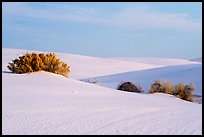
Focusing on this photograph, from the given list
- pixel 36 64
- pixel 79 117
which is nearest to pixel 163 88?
pixel 36 64

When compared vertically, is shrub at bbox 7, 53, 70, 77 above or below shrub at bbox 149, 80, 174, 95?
above

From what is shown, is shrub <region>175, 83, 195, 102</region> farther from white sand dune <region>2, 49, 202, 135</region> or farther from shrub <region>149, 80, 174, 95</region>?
white sand dune <region>2, 49, 202, 135</region>

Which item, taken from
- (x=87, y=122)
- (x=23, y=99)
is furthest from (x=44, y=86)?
(x=87, y=122)

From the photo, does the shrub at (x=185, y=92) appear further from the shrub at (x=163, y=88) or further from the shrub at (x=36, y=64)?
the shrub at (x=36, y=64)

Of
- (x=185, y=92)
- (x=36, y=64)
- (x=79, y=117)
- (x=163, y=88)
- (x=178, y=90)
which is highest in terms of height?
(x=36, y=64)

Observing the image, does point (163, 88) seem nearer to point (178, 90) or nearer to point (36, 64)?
point (178, 90)

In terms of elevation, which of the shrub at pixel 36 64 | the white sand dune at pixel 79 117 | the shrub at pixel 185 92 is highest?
the shrub at pixel 36 64

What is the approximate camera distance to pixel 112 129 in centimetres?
771

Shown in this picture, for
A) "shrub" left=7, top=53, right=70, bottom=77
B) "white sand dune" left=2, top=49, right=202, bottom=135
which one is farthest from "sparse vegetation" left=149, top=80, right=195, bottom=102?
"white sand dune" left=2, top=49, right=202, bottom=135

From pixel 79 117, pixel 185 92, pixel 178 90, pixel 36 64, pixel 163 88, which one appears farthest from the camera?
pixel 163 88

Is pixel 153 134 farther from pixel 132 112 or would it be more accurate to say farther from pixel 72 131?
pixel 132 112

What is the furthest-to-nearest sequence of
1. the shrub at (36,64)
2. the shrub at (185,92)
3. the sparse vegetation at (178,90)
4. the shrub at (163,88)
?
the shrub at (163,88) < the sparse vegetation at (178,90) < the shrub at (36,64) < the shrub at (185,92)

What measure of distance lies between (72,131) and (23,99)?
13.6 feet

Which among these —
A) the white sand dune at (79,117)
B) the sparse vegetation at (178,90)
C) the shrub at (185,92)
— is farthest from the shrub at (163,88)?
the white sand dune at (79,117)
